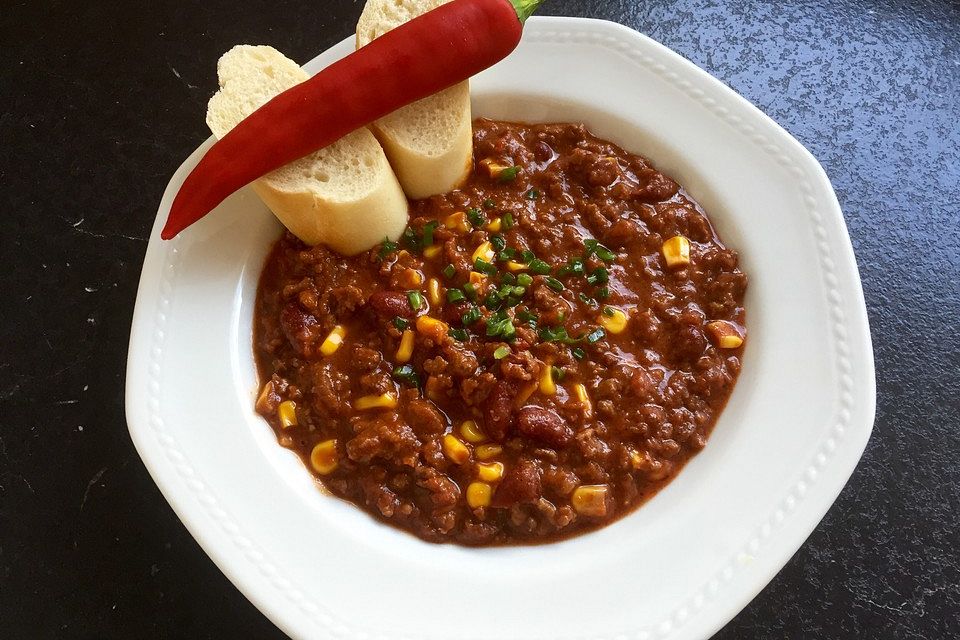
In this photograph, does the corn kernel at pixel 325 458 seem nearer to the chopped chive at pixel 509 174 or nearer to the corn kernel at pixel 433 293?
the corn kernel at pixel 433 293

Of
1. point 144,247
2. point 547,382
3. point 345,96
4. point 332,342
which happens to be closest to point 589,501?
point 547,382

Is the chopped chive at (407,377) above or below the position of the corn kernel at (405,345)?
below

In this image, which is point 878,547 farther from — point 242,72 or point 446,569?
point 242,72

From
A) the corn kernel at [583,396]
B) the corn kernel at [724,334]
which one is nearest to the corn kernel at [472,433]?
the corn kernel at [583,396]

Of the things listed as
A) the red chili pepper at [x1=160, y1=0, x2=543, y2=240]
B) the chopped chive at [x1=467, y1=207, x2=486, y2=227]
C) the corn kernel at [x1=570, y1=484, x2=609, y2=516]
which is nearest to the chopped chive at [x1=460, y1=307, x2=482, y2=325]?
the chopped chive at [x1=467, y1=207, x2=486, y2=227]

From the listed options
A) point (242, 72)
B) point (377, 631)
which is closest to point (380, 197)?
point (242, 72)

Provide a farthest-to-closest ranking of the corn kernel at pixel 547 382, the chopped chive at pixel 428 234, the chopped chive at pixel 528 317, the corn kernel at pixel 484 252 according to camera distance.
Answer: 1. the chopped chive at pixel 428 234
2. the corn kernel at pixel 484 252
3. the chopped chive at pixel 528 317
4. the corn kernel at pixel 547 382

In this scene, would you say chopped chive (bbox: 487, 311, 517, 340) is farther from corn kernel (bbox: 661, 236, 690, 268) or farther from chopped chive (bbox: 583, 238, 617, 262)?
corn kernel (bbox: 661, 236, 690, 268)
